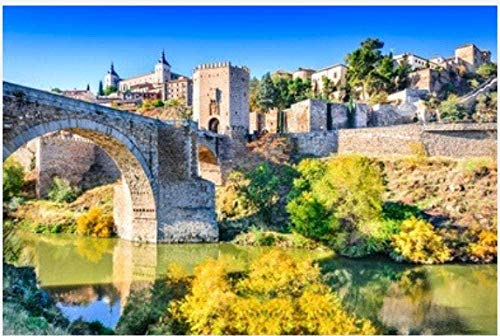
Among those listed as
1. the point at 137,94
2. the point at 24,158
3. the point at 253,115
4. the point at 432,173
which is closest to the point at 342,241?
the point at 432,173

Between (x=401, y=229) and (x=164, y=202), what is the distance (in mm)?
6959

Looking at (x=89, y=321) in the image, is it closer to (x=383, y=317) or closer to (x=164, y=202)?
(x=383, y=317)

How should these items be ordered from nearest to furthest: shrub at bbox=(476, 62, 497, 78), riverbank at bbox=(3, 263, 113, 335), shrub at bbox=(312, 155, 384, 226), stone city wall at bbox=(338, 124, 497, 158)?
riverbank at bbox=(3, 263, 113, 335)
shrub at bbox=(312, 155, 384, 226)
stone city wall at bbox=(338, 124, 497, 158)
shrub at bbox=(476, 62, 497, 78)

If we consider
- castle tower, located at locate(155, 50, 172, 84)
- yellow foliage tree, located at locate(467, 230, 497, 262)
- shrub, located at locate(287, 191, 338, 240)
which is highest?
castle tower, located at locate(155, 50, 172, 84)

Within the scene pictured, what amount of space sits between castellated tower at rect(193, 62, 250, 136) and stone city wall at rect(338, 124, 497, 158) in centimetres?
594

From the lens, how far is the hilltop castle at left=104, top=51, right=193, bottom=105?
164 ft

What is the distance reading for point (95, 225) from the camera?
53.9 feet

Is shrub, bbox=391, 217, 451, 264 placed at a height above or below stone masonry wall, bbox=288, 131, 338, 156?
below

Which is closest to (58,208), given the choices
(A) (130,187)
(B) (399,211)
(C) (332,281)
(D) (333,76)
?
(A) (130,187)

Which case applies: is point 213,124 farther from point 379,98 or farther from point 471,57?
point 471,57

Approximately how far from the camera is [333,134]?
21047mm

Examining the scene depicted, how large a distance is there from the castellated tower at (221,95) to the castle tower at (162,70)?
3980 cm

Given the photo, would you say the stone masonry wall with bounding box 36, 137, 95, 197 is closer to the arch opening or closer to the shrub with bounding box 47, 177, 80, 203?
the shrub with bounding box 47, 177, 80, 203

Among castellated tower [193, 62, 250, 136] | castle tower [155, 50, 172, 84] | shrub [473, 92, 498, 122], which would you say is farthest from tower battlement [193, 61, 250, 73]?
castle tower [155, 50, 172, 84]
